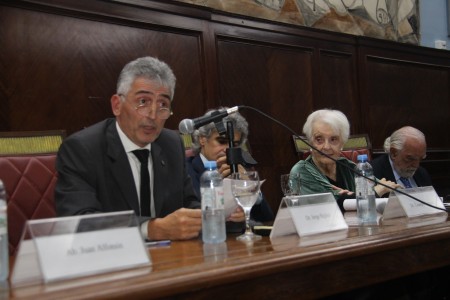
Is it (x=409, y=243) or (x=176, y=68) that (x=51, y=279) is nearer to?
(x=409, y=243)

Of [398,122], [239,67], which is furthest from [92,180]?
[398,122]

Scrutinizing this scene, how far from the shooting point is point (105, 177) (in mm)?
1891

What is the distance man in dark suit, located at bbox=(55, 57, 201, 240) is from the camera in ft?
6.01

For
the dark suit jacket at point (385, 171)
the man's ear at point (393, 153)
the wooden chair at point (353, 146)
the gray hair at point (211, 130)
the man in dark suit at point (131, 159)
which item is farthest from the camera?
the wooden chair at point (353, 146)

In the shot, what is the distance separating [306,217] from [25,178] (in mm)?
1276

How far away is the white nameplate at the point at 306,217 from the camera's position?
1427 millimetres

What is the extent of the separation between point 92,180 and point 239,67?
7.56ft

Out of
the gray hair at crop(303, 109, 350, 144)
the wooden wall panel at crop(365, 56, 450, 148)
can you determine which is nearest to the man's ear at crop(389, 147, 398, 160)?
the gray hair at crop(303, 109, 350, 144)

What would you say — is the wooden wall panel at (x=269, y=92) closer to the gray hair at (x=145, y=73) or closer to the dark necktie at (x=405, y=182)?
the dark necktie at (x=405, y=182)

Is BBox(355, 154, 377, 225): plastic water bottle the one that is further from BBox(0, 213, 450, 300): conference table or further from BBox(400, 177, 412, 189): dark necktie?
BBox(400, 177, 412, 189): dark necktie

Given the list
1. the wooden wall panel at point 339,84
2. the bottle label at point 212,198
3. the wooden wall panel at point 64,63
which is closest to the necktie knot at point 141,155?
the bottle label at point 212,198

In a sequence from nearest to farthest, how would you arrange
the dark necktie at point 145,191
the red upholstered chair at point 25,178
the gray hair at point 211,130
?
the dark necktie at point 145,191 < the red upholstered chair at point 25,178 < the gray hair at point 211,130

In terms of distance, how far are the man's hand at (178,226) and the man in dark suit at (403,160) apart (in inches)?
82.3

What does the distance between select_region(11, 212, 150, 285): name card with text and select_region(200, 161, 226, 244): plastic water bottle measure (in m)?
0.37
